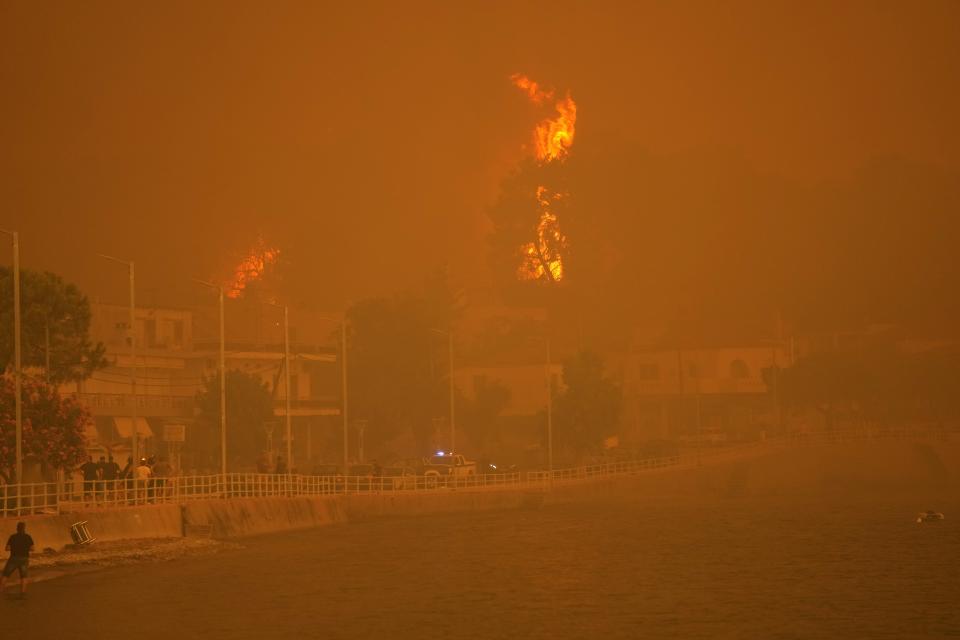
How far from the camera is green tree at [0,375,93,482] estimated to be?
50625 mm

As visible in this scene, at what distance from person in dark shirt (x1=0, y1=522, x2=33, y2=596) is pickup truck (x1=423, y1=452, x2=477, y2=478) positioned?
42.8m

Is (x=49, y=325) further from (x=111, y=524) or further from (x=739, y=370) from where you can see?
(x=739, y=370)

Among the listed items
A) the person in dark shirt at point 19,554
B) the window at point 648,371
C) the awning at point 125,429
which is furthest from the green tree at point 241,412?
the window at point 648,371

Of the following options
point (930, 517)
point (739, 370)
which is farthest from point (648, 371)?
point (930, 517)

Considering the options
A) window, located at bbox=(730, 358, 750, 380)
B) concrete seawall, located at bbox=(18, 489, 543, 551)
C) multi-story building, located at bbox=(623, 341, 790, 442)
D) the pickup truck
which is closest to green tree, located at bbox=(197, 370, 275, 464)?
the pickup truck

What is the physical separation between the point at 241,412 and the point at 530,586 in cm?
4480

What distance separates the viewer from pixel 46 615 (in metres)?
36.6

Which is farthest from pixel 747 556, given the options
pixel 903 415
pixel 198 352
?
pixel 903 415

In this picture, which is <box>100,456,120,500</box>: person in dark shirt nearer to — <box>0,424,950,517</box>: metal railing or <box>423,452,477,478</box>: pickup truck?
<box>0,424,950,517</box>: metal railing

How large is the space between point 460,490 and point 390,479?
390 cm

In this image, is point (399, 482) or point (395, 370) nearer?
point (399, 482)

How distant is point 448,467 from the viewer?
83.6m

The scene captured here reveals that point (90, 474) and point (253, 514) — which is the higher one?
point (90, 474)

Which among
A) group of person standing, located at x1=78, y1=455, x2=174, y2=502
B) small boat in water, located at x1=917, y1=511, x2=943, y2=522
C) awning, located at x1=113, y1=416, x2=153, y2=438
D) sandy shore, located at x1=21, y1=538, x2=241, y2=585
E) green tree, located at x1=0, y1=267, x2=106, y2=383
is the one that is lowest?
small boat in water, located at x1=917, y1=511, x2=943, y2=522
